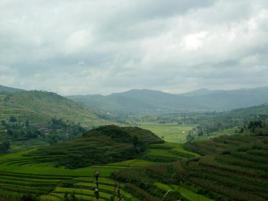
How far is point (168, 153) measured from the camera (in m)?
136

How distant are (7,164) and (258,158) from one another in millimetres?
69919

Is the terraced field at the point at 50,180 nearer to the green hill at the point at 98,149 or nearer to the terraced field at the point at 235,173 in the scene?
the green hill at the point at 98,149

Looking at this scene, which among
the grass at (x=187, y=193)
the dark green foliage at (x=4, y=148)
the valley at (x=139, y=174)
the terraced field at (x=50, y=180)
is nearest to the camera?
the grass at (x=187, y=193)

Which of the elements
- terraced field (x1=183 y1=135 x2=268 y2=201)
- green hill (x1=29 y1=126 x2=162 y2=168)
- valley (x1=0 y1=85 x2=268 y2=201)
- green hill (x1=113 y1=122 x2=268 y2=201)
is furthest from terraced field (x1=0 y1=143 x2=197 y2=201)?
terraced field (x1=183 y1=135 x2=268 y2=201)

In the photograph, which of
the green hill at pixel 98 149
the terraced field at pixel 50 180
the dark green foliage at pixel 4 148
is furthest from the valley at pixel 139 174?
the dark green foliage at pixel 4 148

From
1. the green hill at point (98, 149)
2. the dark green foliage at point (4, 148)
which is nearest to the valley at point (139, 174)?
the green hill at point (98, 149)

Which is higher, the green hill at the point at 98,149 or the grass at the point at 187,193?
the green hill at the point at 98,149

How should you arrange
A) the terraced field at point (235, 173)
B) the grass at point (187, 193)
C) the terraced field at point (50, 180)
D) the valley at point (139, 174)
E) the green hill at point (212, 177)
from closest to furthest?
the grass at point (187, 193)
the terraced field at point (235, 173)
the green hill at point (212, 177)
the valley at point (139, 174)
the terraced field at point (50, 180)

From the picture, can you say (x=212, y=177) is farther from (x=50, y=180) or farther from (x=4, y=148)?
(x=4, y=148)

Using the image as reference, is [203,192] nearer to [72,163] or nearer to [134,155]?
[72,163]

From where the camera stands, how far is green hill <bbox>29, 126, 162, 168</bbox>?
12532 centimetres

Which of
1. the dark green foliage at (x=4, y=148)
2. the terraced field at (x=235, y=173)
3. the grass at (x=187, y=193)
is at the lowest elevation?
the grass at (x=187, y=193)

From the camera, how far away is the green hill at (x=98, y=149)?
125m

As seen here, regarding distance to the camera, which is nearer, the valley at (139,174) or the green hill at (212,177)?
the green hill at (212,177)
